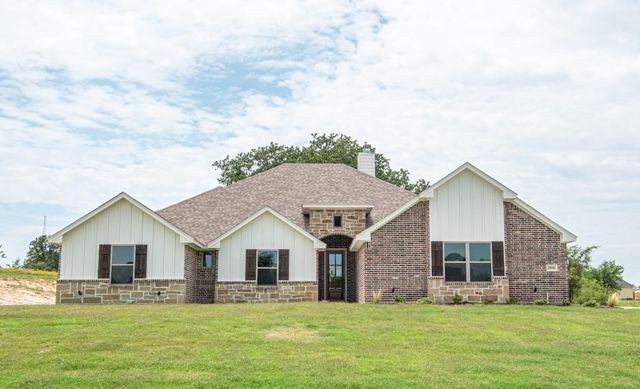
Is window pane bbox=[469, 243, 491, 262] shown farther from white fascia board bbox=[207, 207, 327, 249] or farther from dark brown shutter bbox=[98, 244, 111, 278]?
dark brown shutter bbox=[98, 244, 111, 278]

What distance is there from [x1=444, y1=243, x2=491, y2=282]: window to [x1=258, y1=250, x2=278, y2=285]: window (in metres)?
6.27

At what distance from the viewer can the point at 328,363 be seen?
11.5 m

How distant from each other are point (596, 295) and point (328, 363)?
17.8m

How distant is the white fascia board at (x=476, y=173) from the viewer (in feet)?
77.0

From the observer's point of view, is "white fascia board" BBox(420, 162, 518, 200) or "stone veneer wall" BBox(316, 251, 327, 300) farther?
"stone veneer wall" BBox(316, 251, 327, 300)

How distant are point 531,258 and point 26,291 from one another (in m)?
20.3

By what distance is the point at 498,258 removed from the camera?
23.4 meters

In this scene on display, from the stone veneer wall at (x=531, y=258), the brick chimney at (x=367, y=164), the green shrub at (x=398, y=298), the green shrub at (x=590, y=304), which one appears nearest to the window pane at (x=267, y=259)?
the green shrub at (x=398, y=298)

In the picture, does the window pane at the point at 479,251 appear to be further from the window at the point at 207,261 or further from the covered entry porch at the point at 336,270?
the window at the point at 207,261

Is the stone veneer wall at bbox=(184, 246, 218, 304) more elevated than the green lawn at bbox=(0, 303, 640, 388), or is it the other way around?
the stone veneer wall at bbox=(184, 246, 218, 304)

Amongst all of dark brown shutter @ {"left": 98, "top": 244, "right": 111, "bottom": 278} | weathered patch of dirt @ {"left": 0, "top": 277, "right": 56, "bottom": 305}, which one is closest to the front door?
dark brown shutter @ {"left": 98, "top": 244, "right": 111, "bottom": 278}

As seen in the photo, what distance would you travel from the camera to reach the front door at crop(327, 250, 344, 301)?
2867 cm

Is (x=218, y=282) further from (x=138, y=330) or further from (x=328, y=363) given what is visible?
(x=328, y=363)

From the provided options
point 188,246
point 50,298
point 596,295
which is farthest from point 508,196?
point 50,298
